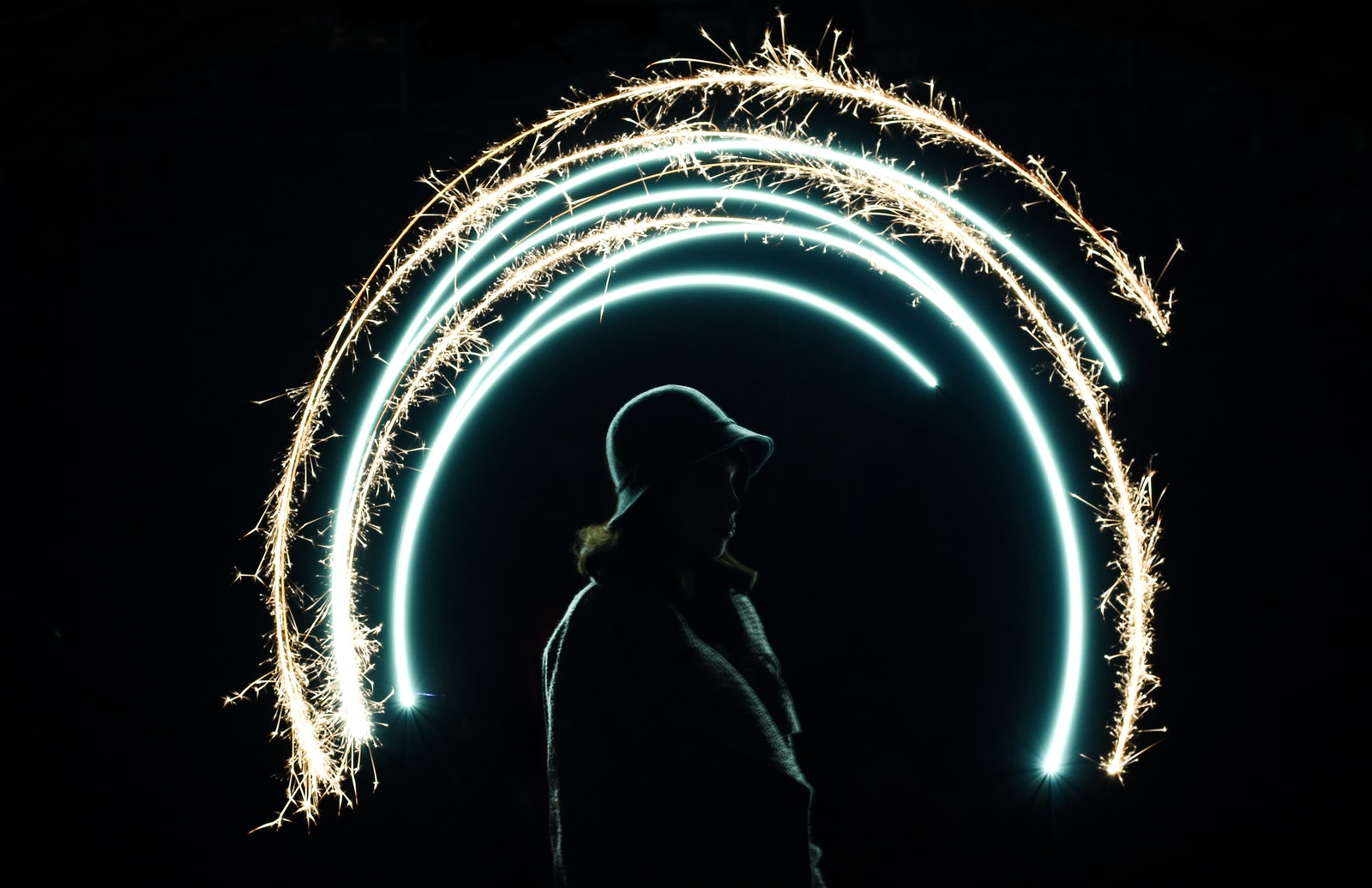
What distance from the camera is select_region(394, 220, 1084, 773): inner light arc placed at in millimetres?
3207

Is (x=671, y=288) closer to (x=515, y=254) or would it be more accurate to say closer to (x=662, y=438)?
(x=515, y=254)

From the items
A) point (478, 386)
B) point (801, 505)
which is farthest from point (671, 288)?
point (801, 505)

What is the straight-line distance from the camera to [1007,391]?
11.4 ft

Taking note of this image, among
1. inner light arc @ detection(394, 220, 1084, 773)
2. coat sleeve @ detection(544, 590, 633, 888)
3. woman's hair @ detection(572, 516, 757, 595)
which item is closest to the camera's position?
coat sleeve @ detection(544, 590, 633, 888)

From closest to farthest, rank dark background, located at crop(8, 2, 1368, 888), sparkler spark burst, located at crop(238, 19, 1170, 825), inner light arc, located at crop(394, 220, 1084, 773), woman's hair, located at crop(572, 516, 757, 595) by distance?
woman's hair, located at crop(572, 516, 757, 595) < inner light arc, located at crop(394, 220, 1084, 773) < sparkler spark burst, located at crop(238, 19, 1170, 825) < dark background, located at crop(8, 2, 1368, 888)

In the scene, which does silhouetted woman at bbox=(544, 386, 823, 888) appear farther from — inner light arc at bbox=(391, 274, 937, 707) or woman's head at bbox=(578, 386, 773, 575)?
inner light arc at bbox=(391, 274, 937, 707)

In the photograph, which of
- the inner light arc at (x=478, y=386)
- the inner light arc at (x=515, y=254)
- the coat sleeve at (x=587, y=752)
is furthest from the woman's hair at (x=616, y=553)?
the inner light arc at (x=515, y=254)

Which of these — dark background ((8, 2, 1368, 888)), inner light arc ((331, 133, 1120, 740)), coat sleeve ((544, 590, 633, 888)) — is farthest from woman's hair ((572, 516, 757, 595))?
dark background ((8, 2, 1368, 888))

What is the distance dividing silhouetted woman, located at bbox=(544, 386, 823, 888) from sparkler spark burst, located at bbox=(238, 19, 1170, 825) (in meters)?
1.10

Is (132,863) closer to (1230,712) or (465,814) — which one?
(465,814)

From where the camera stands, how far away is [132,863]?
13.2 ft

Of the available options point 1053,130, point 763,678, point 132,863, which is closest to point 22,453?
point 132,863

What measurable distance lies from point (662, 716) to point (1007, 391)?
1.95 meters

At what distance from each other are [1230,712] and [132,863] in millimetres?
4982
